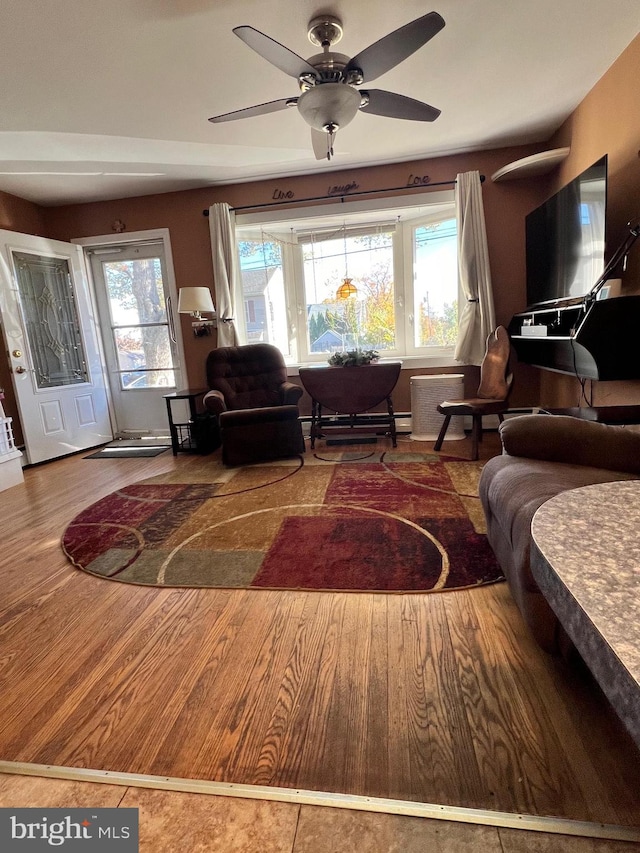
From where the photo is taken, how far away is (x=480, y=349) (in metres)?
3.81

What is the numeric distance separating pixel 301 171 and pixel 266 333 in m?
1.49

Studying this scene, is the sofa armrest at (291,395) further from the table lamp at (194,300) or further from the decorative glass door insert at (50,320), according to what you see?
the decorative glass door insert at (50,320)

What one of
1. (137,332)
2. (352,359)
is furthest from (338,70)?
(137,332)

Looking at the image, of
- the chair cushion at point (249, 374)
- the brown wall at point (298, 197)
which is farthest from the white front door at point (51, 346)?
the chair cushion at point (249, 374)

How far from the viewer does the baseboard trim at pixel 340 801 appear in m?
0.83

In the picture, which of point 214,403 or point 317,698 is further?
point 214,403

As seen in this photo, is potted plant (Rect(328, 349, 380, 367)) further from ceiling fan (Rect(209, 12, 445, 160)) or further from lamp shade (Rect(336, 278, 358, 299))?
ceiling fan (Rect(209, 12, 445, 160))

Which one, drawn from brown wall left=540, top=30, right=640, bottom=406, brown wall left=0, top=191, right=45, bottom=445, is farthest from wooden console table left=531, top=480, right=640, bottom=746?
brown wall left=0, top=191, right=45, bottom=445

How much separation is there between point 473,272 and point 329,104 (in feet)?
7.33

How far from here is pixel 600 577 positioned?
51 cm

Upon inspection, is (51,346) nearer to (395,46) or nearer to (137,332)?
(137,332)

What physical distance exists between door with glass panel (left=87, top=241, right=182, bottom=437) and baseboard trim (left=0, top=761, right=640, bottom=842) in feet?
12.5

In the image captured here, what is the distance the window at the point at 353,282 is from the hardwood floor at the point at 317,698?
308 centimetres

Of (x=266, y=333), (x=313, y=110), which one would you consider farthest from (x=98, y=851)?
(x=266, y=333)
